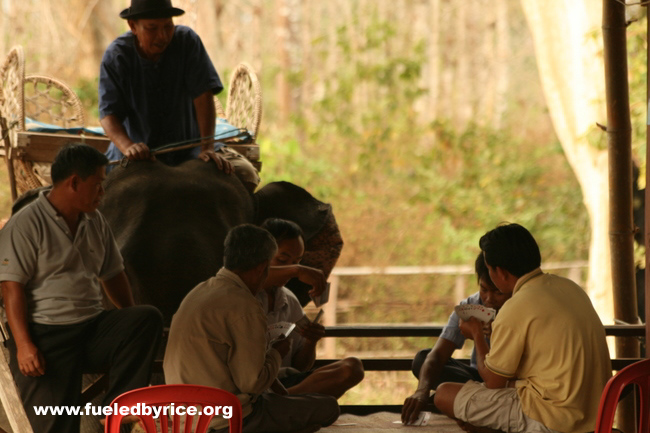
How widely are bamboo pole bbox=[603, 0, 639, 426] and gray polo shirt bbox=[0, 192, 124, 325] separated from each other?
10.4 feet

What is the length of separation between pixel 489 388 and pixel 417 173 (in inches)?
495

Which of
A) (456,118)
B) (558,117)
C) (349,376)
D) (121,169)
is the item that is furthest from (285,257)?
(456,118)

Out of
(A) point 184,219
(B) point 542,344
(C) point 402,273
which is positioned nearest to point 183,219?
(A) point 184,219

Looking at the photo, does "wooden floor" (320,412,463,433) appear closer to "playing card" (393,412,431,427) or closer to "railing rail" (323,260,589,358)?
"playing card" (393,412,431,427)

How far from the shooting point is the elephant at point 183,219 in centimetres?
418

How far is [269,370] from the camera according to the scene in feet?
12.3

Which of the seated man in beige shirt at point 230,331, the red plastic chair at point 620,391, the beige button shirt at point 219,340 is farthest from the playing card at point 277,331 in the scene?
the red plastic chair at point 620,391

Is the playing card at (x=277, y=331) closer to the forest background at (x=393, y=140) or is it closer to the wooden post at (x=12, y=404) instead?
the wooden post at (x=12, y=404)

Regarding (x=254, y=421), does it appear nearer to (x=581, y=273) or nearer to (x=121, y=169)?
(x=121, y=169)

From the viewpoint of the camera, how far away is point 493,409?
12.9 ft

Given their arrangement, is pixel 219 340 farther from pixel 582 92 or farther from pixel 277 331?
pixel 582 92

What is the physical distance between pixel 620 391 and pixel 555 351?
19.6 inches

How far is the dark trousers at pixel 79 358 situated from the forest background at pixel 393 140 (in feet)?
24.9

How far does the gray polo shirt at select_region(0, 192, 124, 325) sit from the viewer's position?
399 centimetres
